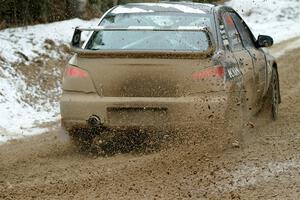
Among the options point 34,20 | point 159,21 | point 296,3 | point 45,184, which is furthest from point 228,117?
point 296,3

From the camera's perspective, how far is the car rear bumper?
6621 mm

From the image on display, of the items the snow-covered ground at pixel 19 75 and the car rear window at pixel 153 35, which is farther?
the snow-covered ground at pixel 19 75

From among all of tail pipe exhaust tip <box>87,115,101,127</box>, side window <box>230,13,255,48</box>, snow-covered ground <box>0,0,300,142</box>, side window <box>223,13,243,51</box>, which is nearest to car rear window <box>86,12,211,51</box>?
side window <box>223,13,243,51</box>

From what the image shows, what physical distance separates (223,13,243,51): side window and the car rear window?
404mm

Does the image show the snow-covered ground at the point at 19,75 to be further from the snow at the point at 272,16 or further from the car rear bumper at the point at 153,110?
the snow at the point at 272,16

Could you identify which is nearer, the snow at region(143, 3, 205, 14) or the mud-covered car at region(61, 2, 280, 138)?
the mud-covered car at region(61, 2, 280, 138)

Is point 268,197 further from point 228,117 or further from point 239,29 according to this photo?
point 239,29

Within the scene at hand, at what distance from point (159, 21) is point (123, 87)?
1.16 meters

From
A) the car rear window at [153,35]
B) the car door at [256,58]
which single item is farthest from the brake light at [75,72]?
the car door at [256,58]

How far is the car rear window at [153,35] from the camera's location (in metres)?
7.06

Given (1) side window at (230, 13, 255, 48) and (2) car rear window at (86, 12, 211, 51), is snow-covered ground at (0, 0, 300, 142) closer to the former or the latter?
(2) car rear window at (86, 12, 211, 51)

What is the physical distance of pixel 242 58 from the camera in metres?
7.76

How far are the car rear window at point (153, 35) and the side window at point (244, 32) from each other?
1000 mm

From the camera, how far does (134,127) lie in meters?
6.69
